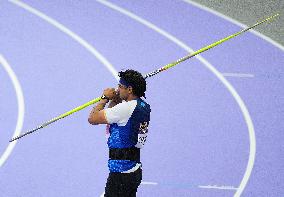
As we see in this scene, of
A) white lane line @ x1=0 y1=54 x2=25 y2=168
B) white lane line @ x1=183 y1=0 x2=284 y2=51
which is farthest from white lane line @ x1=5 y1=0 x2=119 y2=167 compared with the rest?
white lane line @ x1=183 y1=0 x2=284 y2=51

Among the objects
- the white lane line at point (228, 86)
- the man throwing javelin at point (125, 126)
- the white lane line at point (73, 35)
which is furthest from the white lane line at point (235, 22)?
the man throwing javelin at point (125, 126)

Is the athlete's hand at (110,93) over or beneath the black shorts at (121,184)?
over

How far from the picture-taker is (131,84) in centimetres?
778

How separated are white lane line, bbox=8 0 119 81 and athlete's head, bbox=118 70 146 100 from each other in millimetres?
5388

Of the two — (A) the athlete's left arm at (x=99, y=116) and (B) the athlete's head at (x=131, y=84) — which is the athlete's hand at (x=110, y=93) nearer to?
(A) the athlete's left arm at (x=99, y=116)

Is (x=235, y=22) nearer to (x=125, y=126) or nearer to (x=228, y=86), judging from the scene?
(x=228, y=86)

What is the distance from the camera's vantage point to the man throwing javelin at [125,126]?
7777 millimetres

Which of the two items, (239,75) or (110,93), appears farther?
A: (239,75)

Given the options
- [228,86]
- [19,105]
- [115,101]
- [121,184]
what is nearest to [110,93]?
[115,101]

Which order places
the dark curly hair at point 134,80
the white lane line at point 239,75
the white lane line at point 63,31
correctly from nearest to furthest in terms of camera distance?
1. the dark curly hair at point 134,80
2. the white lane line at point 63,31
3. the white lane line at point 239,75

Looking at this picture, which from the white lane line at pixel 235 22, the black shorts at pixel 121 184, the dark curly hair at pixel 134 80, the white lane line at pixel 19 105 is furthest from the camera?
the white lane line at pixel 235 22

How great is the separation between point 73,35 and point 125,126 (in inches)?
290

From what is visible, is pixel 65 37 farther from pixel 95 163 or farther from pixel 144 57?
pixel 95 163

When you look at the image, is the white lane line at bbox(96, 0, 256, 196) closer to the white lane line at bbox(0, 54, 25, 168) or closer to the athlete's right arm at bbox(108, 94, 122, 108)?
the athlete's right arm at bbox(108, 94, 122, 108)
